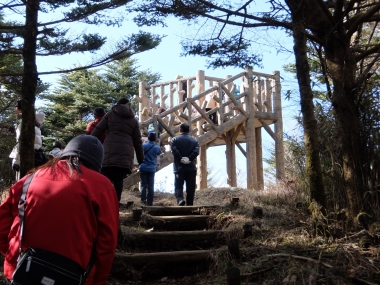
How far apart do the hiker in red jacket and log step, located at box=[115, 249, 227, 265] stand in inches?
115

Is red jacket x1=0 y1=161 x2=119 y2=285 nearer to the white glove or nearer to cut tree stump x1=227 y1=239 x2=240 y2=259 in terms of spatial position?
cut tree stump x1=227 y1=239 x2=240 y2=259

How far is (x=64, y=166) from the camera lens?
2.65 metres

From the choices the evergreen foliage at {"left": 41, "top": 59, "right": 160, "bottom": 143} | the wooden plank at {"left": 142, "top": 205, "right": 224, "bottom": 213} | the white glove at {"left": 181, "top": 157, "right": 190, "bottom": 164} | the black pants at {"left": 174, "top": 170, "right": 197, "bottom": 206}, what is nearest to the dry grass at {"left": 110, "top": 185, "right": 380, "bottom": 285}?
the wooden plank at {"left": 142, "top": 205, "right": 224, "bottom": 213}

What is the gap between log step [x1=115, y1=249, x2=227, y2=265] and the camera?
216 inches

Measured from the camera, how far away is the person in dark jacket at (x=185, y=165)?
27.4 feet

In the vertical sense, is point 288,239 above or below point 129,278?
above

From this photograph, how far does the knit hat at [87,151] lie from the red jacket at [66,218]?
0.11 meters

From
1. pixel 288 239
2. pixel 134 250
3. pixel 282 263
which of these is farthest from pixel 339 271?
pixel 134 250

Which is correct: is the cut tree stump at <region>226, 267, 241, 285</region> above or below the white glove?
below

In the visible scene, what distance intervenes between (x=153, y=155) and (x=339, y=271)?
512cm

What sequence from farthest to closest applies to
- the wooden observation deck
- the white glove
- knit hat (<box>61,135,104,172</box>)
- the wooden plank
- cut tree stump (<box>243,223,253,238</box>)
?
the wooden observation deck → the white glove → the wooden plank → cut tree stump (<box>243,223,253,238</box>) → knit hat (<box>61,135,104,172</box>)

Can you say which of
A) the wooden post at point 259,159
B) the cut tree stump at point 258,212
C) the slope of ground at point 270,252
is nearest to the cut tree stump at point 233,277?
the slope of ground at point 270,252

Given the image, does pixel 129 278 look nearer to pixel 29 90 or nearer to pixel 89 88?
pixel 29 90

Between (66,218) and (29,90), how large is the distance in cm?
332
